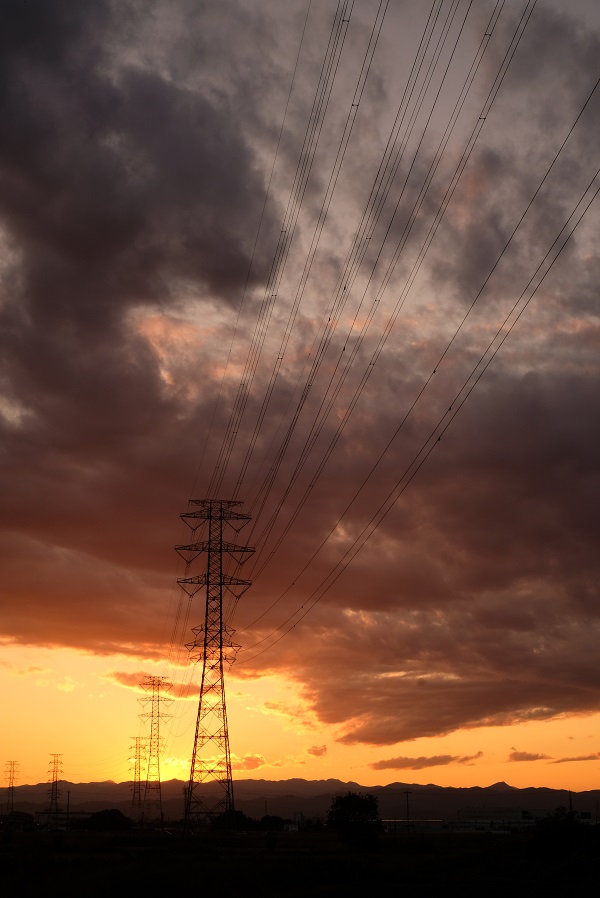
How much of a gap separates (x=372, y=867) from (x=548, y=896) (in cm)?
2298

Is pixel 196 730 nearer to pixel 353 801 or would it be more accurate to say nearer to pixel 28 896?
pixel 28 896

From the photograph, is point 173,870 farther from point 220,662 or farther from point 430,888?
point 220,662

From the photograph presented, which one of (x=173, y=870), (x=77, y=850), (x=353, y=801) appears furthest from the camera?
(x=353, y=801)

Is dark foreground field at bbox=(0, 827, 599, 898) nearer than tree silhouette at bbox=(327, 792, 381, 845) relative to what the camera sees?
Yes

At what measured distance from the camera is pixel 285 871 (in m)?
65.5

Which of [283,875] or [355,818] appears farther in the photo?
[355,818]

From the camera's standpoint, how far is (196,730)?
78.7 m

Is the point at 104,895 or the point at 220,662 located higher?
the point at 220,662

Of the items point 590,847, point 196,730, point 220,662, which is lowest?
point 590,847

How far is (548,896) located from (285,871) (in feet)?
65.7

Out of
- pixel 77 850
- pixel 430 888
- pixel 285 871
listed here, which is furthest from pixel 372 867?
pixel 77 850

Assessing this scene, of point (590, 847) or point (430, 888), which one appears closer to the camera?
point (430, 888)

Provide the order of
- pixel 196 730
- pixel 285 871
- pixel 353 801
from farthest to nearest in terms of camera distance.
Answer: pixel 353 801 < pixel 196 730 < pixel 285 871

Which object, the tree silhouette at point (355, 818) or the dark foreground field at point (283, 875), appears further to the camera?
the tree silhouette at point (355, 818)
